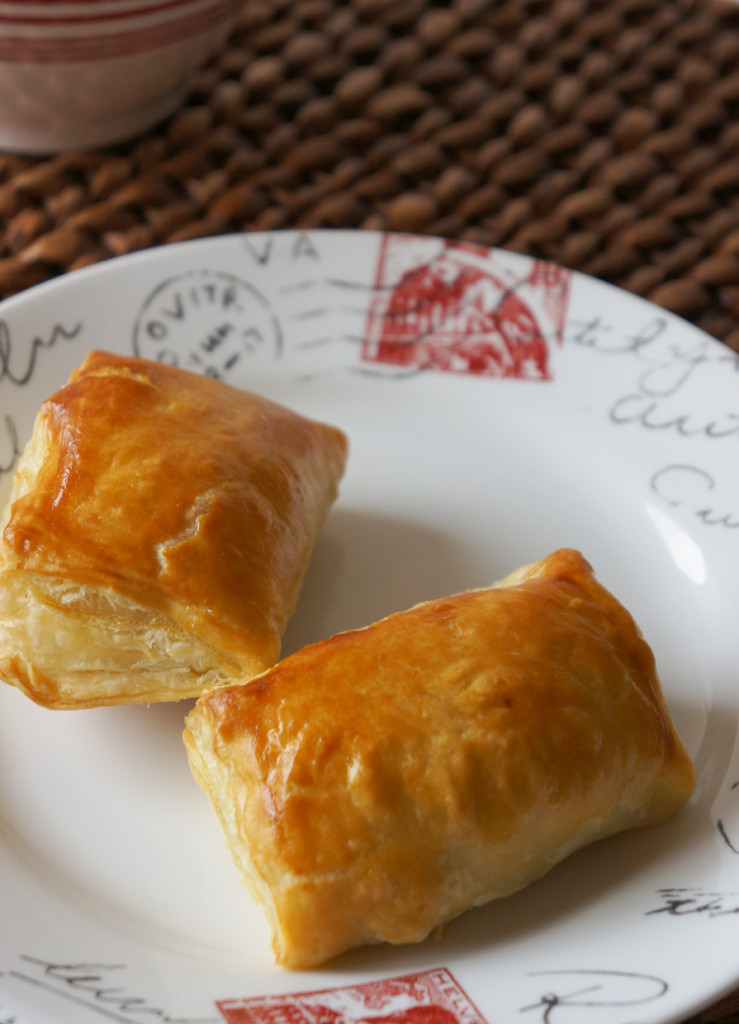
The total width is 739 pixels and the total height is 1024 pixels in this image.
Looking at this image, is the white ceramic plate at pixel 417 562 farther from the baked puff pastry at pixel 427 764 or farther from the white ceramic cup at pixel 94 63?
the white ceramic cup at pixel 94 63

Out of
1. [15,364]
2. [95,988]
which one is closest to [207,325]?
[15,364]

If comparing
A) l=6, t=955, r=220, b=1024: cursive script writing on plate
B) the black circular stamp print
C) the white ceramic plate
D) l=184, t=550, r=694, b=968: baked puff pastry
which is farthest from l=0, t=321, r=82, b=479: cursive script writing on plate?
l=6, t=955, r=220, b=1024: cursive script writing on plate

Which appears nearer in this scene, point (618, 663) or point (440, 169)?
point (618, 663)

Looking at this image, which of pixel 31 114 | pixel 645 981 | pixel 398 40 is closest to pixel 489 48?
pixel 398 40

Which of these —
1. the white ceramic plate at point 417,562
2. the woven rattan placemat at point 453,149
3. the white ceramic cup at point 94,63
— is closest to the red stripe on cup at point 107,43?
the white ceramic cup at point 94,63

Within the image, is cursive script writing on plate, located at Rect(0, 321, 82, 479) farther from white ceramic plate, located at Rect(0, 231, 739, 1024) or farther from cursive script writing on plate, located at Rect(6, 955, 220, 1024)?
cursive script writing on plate, located at Rect(6, 955, 220, 1024)

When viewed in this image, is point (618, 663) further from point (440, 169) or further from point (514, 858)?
point (440, 169)
